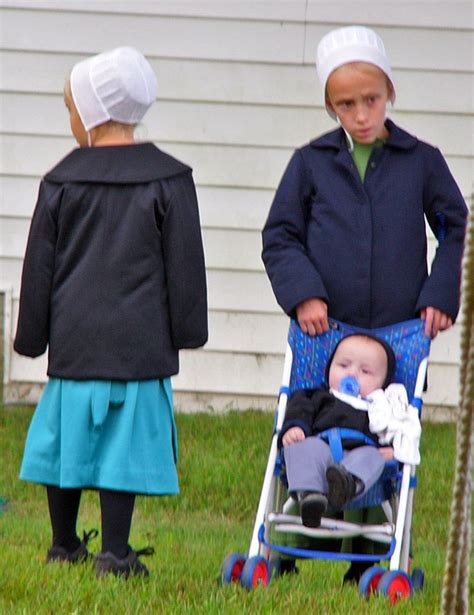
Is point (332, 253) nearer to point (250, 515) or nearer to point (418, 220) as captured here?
point (418, 220)

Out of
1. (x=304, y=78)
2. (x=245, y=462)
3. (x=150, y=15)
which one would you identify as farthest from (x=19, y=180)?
(x=245, y=462)

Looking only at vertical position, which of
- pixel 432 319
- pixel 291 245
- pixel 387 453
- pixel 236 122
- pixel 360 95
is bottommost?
pixel 387 453

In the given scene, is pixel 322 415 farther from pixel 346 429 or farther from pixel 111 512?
pixel 111 512

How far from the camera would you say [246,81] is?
8.42 meters

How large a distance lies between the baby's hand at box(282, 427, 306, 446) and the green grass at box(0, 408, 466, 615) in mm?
490

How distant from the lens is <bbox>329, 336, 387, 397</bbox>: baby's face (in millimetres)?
4965

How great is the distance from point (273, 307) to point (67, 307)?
3.74 meters

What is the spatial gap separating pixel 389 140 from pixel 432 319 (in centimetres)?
67

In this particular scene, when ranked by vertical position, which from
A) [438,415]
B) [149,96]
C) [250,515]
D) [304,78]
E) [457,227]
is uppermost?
[304,78]

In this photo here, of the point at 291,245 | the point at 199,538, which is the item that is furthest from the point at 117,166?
the point at 199,538

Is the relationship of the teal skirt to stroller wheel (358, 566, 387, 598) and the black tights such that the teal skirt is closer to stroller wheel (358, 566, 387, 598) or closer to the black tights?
the black tights

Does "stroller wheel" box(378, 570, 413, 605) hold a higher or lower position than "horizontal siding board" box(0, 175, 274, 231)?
lower

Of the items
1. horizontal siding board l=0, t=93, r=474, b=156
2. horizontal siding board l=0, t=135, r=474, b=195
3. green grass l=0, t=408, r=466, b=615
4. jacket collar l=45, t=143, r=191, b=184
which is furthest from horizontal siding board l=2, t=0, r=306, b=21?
jacket collar l=45, t=143, r=191, b=184

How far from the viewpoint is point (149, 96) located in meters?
4.96
